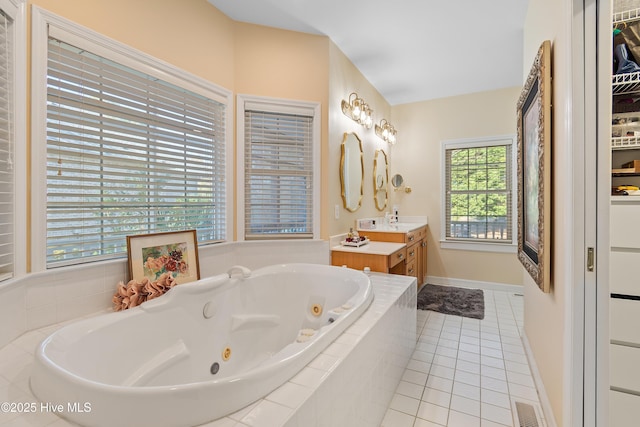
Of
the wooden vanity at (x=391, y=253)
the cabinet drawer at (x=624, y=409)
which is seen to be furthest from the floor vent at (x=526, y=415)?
the wooden vanity at (x=391, y=253)

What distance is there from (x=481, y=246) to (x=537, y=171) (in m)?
2.59

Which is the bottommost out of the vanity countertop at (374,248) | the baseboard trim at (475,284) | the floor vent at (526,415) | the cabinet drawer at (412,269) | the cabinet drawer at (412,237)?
the floor vent at (526,415)

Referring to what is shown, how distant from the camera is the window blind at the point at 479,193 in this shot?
12.4ft

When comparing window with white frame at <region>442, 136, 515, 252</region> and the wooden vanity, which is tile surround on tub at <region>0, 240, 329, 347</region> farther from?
window with white frame at <region>442, 136, 515, 252</region>

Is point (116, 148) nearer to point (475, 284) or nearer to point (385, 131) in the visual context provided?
point (385, 131)

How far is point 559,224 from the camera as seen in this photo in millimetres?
1318

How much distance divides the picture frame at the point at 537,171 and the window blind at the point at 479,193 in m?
1.95

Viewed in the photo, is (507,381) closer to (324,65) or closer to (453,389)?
(453,389)

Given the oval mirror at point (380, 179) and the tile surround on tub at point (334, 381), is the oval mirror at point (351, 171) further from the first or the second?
the tile surround on tub at point (334, 381)

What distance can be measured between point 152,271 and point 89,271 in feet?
0.99

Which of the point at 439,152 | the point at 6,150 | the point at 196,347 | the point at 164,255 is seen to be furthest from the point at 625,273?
the point at 439,152

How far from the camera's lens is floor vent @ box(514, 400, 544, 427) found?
4.99 ft

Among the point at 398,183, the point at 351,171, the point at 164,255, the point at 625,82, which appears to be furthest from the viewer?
the point at 398,183

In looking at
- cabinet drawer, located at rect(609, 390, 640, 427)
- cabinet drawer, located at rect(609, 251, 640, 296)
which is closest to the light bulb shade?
cabinet drawer, located at rect(609, 251, 640, 296)
